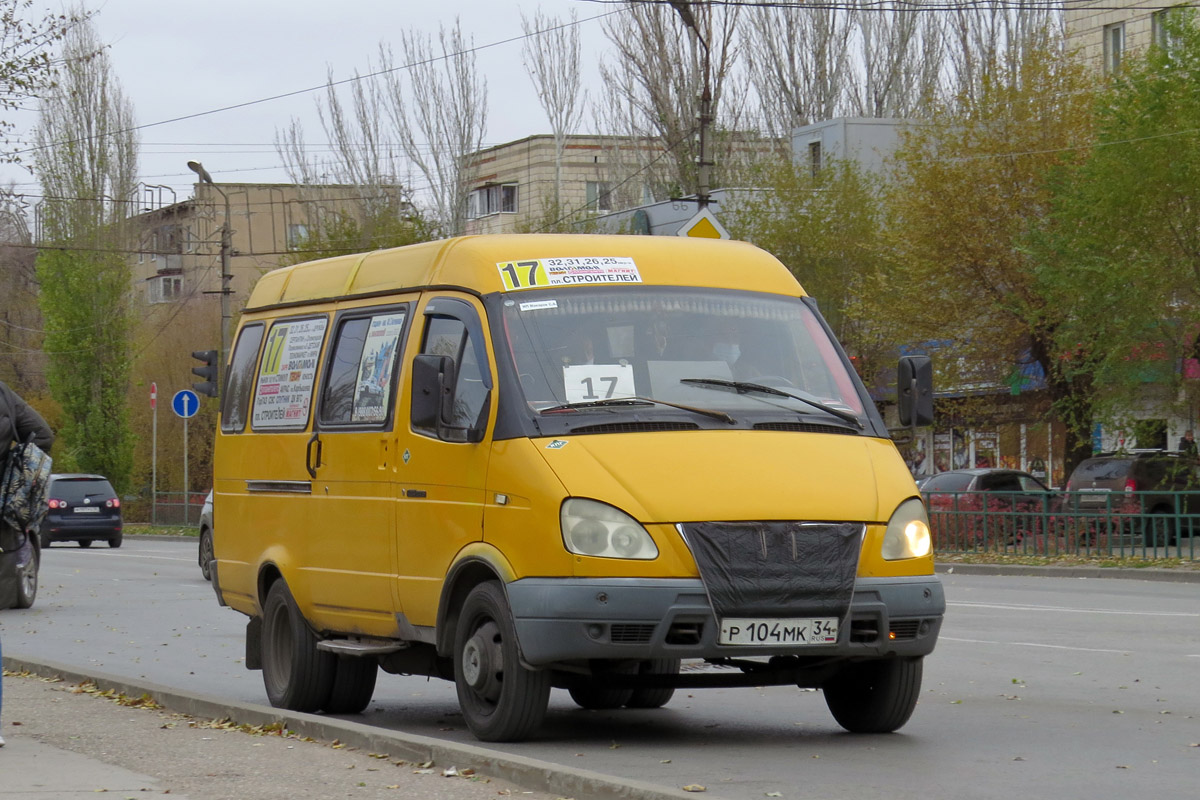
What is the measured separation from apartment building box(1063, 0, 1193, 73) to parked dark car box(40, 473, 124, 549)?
26495mm

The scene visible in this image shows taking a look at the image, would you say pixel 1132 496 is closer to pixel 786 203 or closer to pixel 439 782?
pixel 786 203

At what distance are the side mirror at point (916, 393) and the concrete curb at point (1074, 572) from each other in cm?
1606

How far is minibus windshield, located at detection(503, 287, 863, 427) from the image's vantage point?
29.1ft

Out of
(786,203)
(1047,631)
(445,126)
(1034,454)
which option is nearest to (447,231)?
(445,126)

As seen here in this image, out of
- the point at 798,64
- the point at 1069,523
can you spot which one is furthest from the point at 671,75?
the point at 1069,523

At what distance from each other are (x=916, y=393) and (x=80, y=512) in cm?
3272

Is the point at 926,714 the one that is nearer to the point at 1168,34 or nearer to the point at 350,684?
the point at 350,684

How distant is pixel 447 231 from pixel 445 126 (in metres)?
3.73

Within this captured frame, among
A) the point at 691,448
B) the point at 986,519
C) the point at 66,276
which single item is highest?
the point at 66,276

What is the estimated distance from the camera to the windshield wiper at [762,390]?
902 cm

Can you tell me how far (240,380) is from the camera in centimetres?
1184

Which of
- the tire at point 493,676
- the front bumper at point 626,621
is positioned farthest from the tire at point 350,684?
the front bumper at point 626,621

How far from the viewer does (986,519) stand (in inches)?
1147

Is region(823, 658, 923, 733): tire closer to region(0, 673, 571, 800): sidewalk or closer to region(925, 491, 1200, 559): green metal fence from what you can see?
region(0, 673, 571, 800): sidewalk
